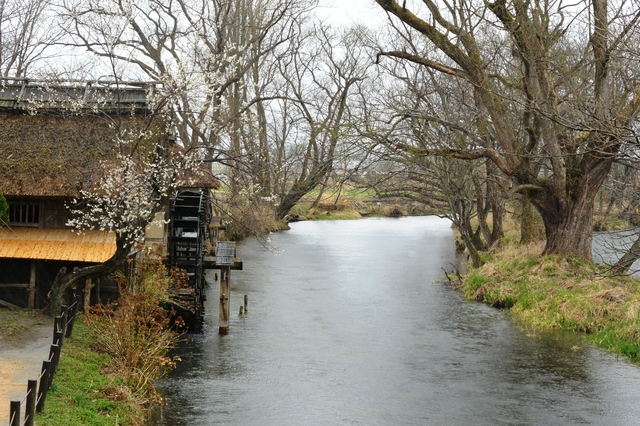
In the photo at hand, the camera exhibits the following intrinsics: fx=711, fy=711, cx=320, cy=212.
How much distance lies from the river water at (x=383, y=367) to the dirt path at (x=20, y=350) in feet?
7.30

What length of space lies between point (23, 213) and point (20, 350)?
5.12m

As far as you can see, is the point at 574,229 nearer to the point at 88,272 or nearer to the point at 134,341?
the point at 134,341

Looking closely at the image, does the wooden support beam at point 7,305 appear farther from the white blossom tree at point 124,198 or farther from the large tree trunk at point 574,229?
the large tree trunk at point 574,229

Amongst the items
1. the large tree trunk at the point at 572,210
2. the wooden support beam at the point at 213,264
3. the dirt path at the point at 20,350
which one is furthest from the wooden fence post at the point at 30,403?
the large tree trunk at the point at 572,210

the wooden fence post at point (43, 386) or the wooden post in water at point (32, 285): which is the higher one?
the wooden post in water at point (32, 285)

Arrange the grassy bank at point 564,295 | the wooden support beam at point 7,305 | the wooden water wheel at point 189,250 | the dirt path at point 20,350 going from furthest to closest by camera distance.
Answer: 1. the wooden water wheel at point 189,250
2. the grassy bank at point 564,295
3. the wooden support beam at point 7,305
4. the dirt path at point 20,350

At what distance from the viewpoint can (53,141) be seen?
1680cm

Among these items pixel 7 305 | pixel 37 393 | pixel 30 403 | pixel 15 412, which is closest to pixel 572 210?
pixel 7 305

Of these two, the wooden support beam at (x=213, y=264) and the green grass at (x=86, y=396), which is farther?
the wooden support beam at (x=213, y=264)

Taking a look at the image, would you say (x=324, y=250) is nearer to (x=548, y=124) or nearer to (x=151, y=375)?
(x=548, y=124)

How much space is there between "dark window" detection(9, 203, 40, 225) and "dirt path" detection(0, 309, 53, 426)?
7.20 ft

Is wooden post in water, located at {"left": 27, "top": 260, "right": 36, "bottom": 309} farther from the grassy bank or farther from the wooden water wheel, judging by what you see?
the grassy bank

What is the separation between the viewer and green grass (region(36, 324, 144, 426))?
9.71 m

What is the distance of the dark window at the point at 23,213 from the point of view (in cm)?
1648
